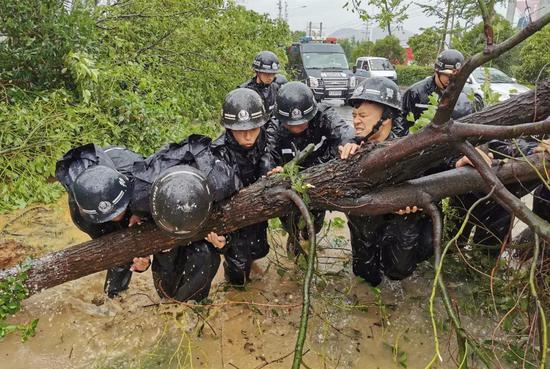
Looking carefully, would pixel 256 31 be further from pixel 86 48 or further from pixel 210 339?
pixel 210 339

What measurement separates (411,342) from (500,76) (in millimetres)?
12264

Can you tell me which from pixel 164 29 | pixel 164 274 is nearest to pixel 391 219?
pixel 164 274

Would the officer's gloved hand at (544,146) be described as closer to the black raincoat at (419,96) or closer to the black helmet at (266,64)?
the black raincoat at (419,96)

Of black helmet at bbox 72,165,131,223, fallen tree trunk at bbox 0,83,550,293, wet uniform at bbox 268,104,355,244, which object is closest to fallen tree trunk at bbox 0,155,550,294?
fallen tree trunk at bbox 0,83,550,293

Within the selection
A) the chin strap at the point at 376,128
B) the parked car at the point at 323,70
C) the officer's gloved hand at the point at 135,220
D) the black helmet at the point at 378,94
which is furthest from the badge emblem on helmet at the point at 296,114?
the parked car at the point at 323,70

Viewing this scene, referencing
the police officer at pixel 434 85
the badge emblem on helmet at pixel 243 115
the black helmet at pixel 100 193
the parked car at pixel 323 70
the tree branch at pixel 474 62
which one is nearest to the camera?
the tree branch at pixel 474 62

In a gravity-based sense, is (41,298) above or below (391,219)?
below

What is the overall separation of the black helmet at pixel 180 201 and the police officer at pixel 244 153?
526 mm

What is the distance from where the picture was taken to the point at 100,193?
8.56ft

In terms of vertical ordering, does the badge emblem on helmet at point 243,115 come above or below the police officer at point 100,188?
above

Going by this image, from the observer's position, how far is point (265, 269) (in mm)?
4203

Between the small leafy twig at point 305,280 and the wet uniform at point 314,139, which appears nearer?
the small leafy twig at point 305,280

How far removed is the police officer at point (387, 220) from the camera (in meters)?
3.30

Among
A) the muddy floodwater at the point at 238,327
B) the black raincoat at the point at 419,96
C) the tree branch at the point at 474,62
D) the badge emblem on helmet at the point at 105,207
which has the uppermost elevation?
the tree branch at the point at 474,62
